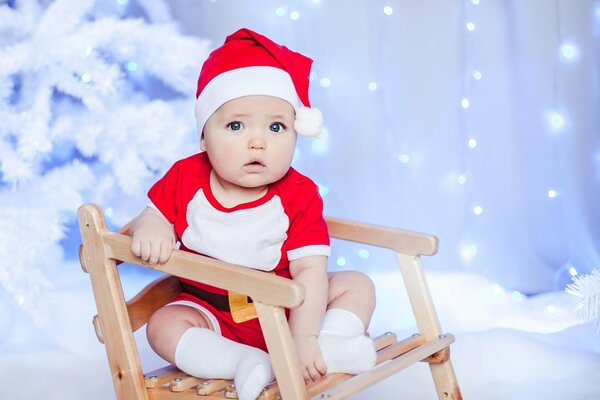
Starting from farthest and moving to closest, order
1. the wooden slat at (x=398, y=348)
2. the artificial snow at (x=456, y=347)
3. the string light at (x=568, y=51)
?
the string light at (x=568, y=51)
the artificial snow at (x=456, y=347)
the wooden slat at (x=398, y=348)

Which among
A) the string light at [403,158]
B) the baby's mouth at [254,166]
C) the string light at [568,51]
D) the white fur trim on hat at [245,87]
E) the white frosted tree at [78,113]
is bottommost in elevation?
the baby's mouth at [254,166]

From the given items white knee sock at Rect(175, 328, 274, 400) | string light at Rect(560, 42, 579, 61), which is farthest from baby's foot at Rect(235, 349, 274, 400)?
string light at Rect(560, 42, 579, 61)

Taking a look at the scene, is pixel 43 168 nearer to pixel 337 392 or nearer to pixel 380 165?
pixel 380 165

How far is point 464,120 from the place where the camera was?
2092 mm

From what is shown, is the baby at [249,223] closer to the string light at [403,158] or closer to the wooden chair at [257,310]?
the wooden chair at [257,310]

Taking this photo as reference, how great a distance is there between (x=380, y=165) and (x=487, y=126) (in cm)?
26

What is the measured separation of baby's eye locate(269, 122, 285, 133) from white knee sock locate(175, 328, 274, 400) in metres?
0.29

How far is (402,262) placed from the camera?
136 cm

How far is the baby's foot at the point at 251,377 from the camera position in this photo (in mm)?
1063

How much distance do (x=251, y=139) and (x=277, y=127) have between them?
5 centimetres

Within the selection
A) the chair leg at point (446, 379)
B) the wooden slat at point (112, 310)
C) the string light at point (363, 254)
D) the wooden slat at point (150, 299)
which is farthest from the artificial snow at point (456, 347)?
the wooden slat at point (112, 310)

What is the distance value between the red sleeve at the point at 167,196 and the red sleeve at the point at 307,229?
0.57ft

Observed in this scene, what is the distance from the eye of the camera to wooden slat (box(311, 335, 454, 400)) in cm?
108

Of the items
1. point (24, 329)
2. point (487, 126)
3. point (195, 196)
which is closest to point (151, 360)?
point (24, 329)
